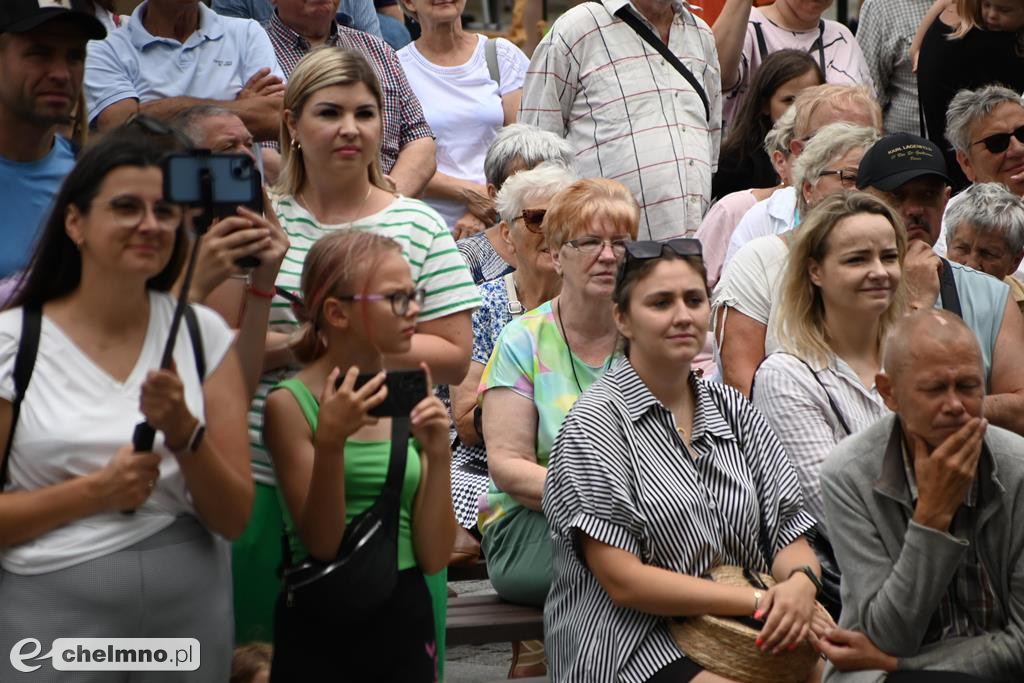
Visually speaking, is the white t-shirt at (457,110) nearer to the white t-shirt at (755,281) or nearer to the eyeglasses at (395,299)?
the white t-shirt at (755,281)

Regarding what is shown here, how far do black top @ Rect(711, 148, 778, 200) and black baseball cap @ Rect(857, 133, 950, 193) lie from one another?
5.07 feet

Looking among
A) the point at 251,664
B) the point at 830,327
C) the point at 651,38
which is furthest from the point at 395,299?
the point at 651,38

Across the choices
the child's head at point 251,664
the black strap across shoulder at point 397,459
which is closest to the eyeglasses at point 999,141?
the black strap across shoulder at point 397,459

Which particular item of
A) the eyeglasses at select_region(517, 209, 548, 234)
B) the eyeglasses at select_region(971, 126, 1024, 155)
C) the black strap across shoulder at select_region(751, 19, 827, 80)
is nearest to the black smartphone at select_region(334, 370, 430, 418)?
the eyeglasses at select_region(517, 209, 548, 234)

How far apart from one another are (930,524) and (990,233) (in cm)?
208

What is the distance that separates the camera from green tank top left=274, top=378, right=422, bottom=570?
3486 mm

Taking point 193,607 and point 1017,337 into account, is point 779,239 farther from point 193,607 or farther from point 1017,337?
point 193,607

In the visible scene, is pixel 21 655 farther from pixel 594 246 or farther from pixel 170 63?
pixel 170 63

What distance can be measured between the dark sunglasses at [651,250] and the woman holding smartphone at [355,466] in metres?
0.83

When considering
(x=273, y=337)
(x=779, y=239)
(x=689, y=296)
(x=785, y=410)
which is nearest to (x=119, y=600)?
(x=273, y=337)

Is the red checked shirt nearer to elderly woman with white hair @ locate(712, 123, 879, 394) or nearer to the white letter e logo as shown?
elderly woman with white hair @ locate(712, 123, 879, 394)

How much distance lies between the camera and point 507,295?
5309mm

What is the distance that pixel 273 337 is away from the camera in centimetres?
378

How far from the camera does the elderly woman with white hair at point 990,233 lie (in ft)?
17.4
